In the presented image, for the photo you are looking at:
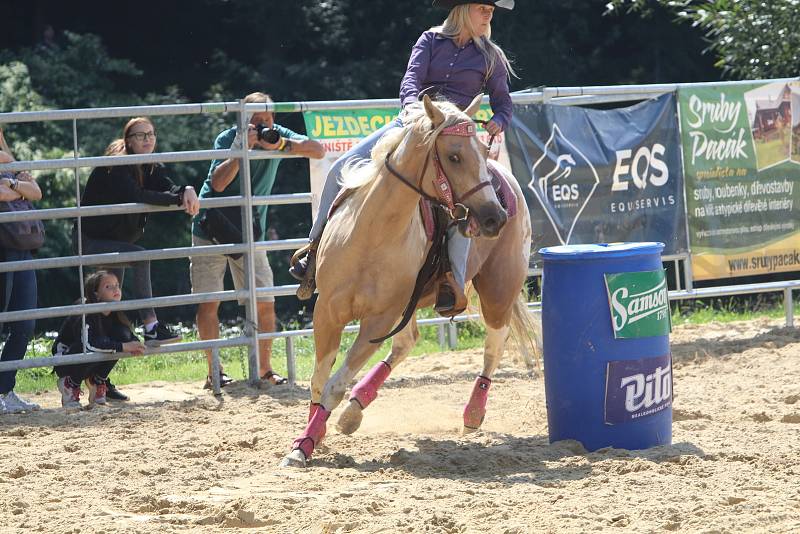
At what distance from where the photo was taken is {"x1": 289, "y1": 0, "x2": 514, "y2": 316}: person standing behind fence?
663 centimetres

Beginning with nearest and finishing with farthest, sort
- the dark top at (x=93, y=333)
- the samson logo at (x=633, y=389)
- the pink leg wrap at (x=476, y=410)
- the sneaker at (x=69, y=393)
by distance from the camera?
the samson logo at (x=633, y=389)
the pink leg wrap at (x=476, y=410)
the sneaker at (x=69, y=393)
the dark top at (x=93, y=333)

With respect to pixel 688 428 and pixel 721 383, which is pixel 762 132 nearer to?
pixel 721 383

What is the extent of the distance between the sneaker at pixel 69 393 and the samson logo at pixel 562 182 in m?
3.97

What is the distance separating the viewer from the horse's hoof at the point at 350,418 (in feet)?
20.2

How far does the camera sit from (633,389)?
603 cm

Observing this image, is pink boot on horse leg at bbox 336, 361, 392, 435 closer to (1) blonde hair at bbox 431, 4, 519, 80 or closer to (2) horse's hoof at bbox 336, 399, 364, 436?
(2) horse's hoof at bbox 336, 399, 364, 436

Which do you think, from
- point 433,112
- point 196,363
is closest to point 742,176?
point 196,363

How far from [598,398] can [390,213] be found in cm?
142

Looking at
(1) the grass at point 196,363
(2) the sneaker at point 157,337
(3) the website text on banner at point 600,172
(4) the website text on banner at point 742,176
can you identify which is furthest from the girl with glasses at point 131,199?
(4) the website text on banner at point 742,176

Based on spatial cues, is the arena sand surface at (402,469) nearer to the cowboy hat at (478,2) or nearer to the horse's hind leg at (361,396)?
the horse's hind leg at (361,396)

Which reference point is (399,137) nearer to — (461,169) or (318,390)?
(461,169)

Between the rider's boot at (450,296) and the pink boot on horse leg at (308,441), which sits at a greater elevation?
the rider's boot at (450,296)

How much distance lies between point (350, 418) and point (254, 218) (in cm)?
336

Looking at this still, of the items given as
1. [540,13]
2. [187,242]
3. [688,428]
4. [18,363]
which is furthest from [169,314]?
[688,428]
